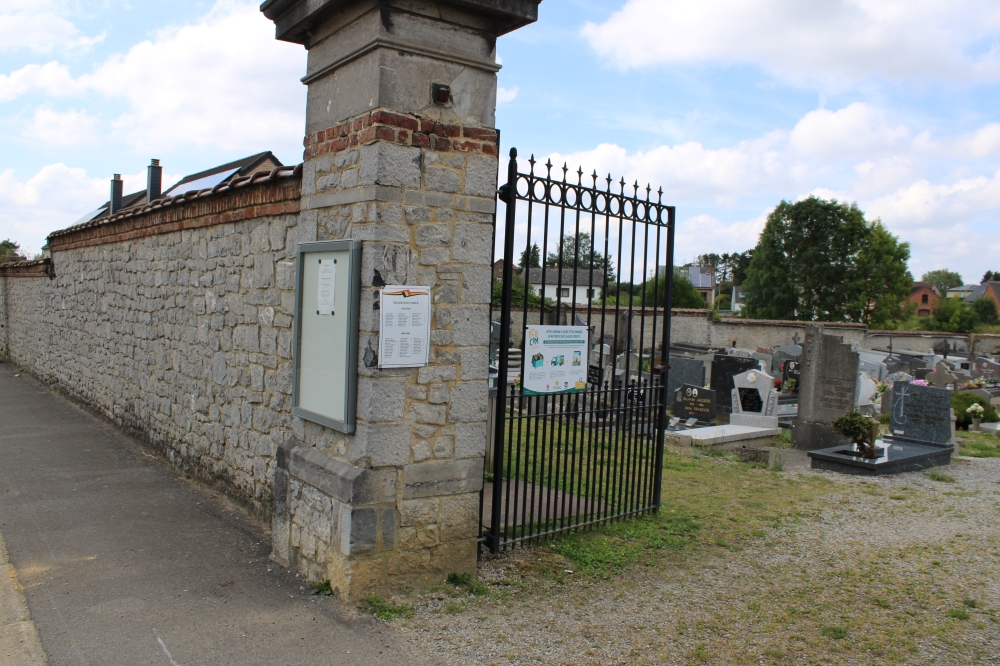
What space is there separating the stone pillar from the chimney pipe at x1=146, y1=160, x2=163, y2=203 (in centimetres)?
1125

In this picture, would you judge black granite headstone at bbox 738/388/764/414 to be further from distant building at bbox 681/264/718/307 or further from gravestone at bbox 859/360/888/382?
distant building at bbox 681/264/718/307

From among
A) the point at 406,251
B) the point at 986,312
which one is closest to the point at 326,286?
the point at 406,251

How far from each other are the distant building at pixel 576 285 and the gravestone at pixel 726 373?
2752 mm

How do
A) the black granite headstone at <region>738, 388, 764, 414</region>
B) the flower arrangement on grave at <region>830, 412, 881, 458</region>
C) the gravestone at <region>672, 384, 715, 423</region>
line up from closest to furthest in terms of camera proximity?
the flower arrangement on grave at <region>830, 412, 881, 458</region> < the black granite headstone at <region>738, 388, 764, 414</region> < the gravestone at <region>672, 384, 715, 423</region>

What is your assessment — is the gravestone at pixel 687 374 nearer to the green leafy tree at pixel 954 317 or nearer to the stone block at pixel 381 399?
the stone block at pixel 381 399

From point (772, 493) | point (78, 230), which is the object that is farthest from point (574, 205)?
point (78, 230)

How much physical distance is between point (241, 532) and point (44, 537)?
52.3 inches

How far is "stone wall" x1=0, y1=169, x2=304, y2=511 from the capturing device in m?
5.11

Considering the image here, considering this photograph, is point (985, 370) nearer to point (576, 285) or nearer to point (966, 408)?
point (966, 408)

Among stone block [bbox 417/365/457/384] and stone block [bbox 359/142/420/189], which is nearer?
stone block [bbox 359/142/420/189]

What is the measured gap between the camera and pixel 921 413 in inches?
376

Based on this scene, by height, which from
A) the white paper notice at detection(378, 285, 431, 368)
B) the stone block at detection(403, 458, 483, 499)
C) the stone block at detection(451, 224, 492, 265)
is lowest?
the stone block at detection(403, 458, 483, 499)

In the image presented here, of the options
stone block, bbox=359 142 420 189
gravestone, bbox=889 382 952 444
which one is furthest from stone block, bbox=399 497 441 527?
gravestone, bbox=889 382 952 444

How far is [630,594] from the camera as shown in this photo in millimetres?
4242
